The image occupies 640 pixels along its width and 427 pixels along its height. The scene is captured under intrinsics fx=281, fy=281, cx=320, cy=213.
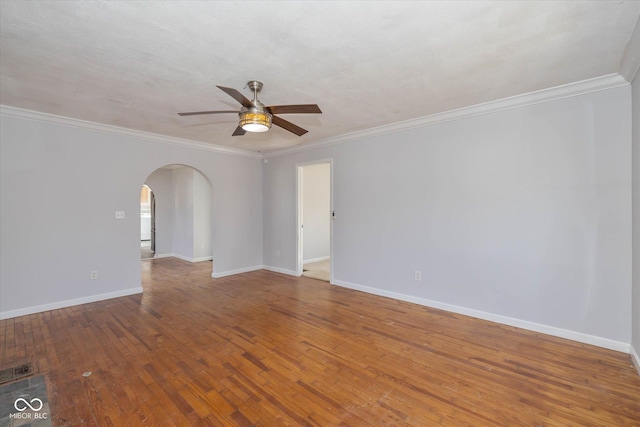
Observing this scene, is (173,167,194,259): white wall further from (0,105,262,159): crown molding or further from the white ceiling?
the white ceiling

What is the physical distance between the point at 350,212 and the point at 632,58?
347 cm

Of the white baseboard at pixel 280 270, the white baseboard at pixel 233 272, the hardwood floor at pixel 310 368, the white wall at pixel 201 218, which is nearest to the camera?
the hardwood floor at pixel 310 368

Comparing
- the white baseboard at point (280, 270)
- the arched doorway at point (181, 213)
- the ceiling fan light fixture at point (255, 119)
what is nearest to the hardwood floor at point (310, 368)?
the white baseboard at point (280, 270)

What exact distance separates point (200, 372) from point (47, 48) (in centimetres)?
284

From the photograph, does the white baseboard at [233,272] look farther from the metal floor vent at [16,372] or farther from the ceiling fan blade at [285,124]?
the ceiling fan blade at [285,124]

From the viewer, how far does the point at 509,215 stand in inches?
130

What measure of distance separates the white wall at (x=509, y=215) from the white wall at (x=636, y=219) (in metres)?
0.11

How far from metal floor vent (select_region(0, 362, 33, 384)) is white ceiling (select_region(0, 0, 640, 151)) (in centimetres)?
261

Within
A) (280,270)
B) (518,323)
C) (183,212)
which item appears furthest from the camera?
(183,212)

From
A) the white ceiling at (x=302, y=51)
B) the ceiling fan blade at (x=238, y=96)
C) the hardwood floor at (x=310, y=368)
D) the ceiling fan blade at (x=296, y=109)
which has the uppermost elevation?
the white ceiling at (x=302, y=51)

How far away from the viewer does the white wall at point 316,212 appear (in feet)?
22.9

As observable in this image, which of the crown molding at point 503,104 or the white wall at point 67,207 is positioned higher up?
the crown molding at point 503,104

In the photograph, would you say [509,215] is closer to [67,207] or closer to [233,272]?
[233,272]

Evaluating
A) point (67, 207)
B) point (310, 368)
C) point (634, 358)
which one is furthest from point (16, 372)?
point (634, 358)
